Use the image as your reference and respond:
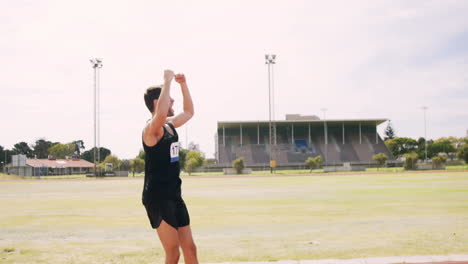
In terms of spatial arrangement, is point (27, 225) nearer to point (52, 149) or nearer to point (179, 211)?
point (179, 211)

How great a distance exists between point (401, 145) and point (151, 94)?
135m

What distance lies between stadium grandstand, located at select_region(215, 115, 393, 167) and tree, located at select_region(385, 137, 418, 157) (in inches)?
1561

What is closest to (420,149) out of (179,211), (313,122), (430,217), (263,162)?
(313,122)

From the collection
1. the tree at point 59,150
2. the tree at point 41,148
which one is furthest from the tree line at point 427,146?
the tree at point 41,148

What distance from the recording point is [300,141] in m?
88.8

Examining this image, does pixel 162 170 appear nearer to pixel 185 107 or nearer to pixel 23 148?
pixel 185 107

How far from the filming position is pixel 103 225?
1009 cm

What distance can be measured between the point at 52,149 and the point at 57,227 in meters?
123

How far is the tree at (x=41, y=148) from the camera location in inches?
5177

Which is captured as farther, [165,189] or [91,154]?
[91,154]

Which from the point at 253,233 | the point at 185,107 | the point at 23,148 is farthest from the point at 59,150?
the point at 185,107

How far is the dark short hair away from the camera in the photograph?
3.62 meters

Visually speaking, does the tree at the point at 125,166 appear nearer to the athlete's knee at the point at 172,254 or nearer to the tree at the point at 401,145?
the tree at the point at 401,145

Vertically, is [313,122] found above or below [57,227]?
above
